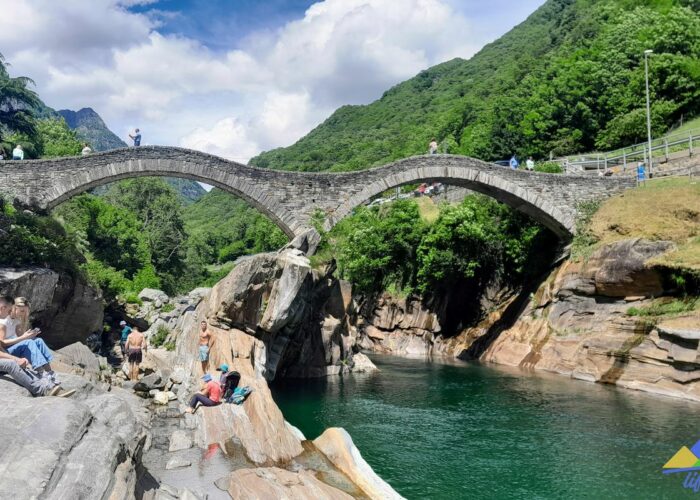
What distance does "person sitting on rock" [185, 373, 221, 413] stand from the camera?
1156 centimetres

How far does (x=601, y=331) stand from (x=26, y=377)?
21.0 meters

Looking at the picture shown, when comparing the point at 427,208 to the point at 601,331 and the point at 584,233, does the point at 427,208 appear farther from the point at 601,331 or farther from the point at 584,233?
the point at 601,331

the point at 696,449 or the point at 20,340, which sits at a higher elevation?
the point at 20,340

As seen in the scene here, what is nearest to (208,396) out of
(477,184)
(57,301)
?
(57,301)

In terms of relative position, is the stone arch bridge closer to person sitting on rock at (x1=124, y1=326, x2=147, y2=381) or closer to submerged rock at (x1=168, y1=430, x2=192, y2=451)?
person sitting on rock at (x1=124, y1=326, x2=147, y2=381)

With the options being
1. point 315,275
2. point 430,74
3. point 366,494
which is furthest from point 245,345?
point 430,74

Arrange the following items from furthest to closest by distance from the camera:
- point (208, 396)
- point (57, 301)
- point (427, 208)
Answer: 1. point (427, 208)
2. point (57, 301)
3. point (208, 396)

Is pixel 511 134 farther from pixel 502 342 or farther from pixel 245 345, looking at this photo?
pixel 245 345

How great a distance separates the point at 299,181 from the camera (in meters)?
23.0

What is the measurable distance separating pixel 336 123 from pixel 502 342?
83.9 metres

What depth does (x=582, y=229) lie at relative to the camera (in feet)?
85.6

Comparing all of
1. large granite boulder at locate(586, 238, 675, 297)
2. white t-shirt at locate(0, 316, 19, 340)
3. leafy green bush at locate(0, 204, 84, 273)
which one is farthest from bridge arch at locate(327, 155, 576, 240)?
white t-shirt at locate(0, 316, 19, 340)

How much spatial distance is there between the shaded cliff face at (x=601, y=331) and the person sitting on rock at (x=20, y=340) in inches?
716

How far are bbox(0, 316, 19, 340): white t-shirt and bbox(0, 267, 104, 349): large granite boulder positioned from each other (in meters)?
8.08
